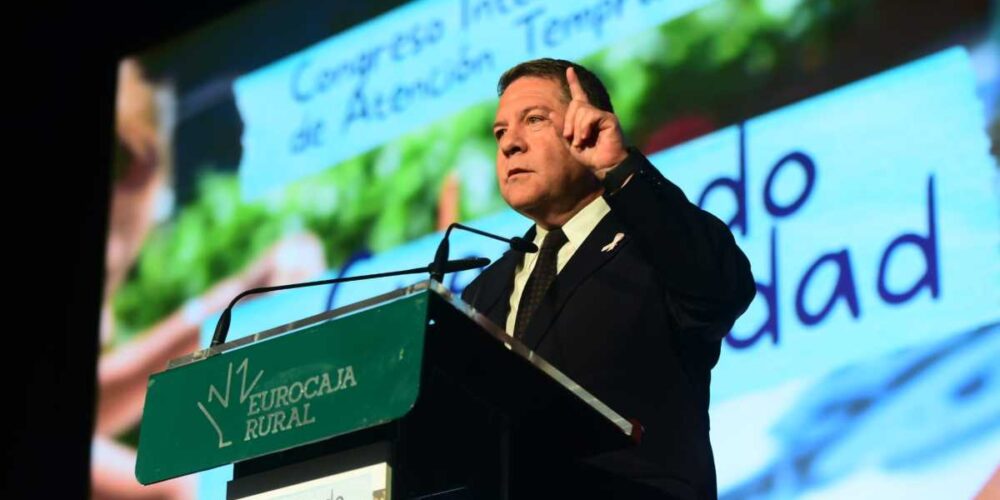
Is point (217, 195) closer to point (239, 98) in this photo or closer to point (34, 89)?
point (239, 98)

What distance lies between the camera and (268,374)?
1707mm

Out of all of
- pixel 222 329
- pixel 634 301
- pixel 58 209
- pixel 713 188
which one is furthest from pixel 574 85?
pixel 58 209

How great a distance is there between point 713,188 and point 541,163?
1.01m

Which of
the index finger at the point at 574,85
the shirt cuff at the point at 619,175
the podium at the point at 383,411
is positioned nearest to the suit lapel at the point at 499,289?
the index finger at the point at 574,85

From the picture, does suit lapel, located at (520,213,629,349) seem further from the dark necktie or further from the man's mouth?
the man's mouth

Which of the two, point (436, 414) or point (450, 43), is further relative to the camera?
point (450, 43)

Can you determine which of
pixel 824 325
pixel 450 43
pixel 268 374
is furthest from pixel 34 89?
pixel 268 374

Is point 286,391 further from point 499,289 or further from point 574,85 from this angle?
point 574,85

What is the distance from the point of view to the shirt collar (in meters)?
2.20

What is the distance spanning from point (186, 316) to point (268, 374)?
2605 millimetres

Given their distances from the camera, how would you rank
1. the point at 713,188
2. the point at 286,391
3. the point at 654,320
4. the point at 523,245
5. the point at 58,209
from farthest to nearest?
the point at 58,209
the point at 713,188
the point at 654,320
the point at 523,245
the point at 286,391

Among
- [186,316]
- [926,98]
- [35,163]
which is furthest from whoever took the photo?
[35,163]

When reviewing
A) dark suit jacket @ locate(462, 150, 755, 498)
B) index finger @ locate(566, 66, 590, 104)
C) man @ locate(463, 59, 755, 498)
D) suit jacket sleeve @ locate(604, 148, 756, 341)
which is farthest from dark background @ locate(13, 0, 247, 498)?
suit jacket sleeve @ locate(604, 148, 756, 341)

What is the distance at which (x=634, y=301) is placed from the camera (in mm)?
2018
